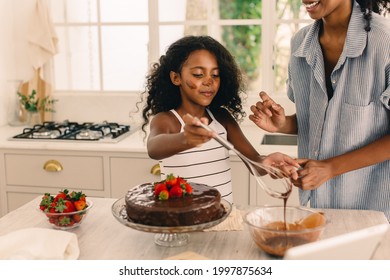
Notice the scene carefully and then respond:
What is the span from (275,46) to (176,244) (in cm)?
181

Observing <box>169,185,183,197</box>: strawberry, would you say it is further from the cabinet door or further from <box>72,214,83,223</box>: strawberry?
the cabinet door

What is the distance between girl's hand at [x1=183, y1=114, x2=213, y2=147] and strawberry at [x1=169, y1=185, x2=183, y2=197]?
12 centimetres

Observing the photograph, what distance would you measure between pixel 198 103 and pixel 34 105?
1516 millimetres

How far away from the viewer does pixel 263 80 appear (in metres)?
2.92

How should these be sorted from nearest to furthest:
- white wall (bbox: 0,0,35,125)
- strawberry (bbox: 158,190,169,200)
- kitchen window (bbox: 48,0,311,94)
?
strawberry (bbox: 158,190,169,200) → kitchen window (bbox: 48,0,311,94) → white wall (bbox: 0,0,35,125)

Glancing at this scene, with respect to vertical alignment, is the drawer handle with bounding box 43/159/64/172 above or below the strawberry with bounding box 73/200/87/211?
below

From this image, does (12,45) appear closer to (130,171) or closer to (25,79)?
(25,79)

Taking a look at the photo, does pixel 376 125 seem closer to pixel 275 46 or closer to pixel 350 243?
pixel 350 243

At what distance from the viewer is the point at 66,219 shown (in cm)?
139

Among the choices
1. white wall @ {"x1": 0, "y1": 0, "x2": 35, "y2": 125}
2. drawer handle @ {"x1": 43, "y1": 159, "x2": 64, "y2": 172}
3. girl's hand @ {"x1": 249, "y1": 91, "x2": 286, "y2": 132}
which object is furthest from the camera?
white wall @ {"x1": 0, "y1": 0, "x2": 35, "y2": 125}

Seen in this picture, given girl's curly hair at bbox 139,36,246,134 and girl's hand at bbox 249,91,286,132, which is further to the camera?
girl's curly hair at bbox 139,36,246,134

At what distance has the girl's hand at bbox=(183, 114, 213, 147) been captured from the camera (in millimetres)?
1226

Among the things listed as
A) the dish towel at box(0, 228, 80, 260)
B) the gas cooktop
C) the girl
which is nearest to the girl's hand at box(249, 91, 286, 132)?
the girl

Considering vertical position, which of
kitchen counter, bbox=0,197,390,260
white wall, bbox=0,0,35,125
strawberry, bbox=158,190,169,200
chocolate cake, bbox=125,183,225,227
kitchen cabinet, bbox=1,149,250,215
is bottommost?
kitchen cabinet, bbox=1,149,250,215
